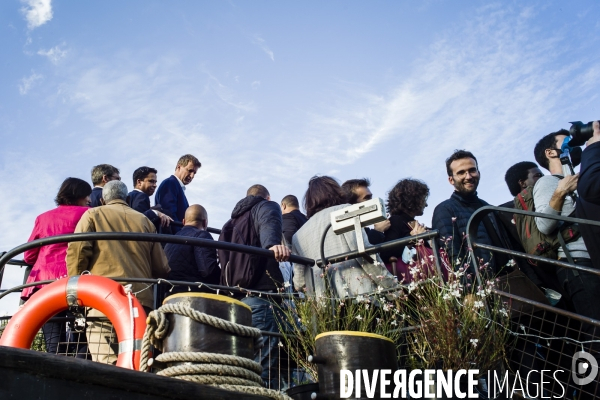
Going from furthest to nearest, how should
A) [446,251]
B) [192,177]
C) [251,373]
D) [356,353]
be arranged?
[192,177], [446,251], [356,353], [251,373]

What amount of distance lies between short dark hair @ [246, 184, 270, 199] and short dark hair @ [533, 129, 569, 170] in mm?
2860

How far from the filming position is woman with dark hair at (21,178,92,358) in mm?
5824

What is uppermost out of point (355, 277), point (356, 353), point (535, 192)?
point (535, 192)

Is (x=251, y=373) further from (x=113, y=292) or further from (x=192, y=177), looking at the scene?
(x=192, y=177)

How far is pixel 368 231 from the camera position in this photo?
6.79 meters

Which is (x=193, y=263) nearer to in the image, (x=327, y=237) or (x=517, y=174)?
(x=327, y=237)

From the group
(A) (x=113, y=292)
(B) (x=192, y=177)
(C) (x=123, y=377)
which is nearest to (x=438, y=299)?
(A) (x=113, y=292)

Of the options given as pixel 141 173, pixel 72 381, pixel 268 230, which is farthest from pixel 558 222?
pixel 141 173

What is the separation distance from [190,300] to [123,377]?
837 mm

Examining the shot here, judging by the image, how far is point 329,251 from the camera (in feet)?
19.8

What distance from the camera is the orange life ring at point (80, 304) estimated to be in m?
4.26

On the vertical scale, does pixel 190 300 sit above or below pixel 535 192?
below

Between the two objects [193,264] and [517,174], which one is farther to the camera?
[517,174]

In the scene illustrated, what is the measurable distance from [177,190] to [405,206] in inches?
121
